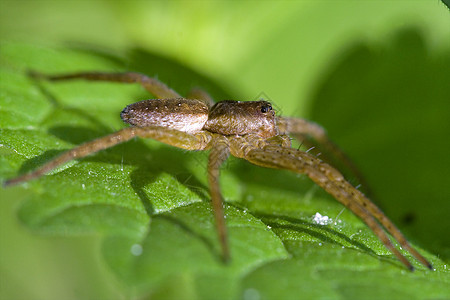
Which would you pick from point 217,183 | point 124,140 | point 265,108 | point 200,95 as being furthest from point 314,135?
point 124,140

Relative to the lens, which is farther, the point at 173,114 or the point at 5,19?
the point at 5,19

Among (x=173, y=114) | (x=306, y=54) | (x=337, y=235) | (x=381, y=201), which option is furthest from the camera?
(x=306, y=54)

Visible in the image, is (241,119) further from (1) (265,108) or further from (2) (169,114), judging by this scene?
(2) (169,114)

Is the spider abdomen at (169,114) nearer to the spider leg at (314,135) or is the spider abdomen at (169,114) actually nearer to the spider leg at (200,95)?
the spider leg at (200,95)

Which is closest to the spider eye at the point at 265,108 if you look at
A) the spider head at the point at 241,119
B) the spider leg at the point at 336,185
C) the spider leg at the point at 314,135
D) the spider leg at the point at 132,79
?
the spider head at the point at 241,119

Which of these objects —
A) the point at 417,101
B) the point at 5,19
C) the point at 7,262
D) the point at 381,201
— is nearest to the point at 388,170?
the point at 381,201

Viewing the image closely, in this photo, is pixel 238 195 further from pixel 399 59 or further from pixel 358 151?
pixel 399 59
